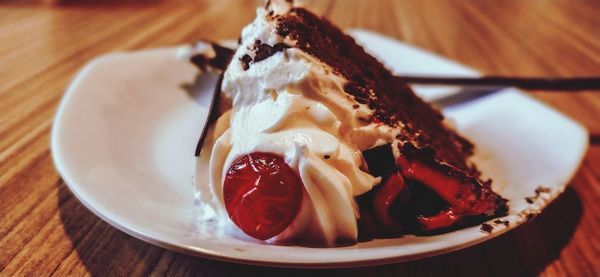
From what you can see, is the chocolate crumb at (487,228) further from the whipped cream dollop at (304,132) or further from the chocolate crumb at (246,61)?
the chocolate crumb at (246,61)

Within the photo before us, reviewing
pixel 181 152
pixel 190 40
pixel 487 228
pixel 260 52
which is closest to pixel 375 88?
pixel 260 52

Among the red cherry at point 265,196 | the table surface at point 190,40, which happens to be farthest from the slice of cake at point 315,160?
the table surface at point 190,40

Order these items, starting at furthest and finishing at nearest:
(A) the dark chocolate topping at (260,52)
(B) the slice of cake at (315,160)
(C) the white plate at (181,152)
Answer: (A) the dark chocolate topping at (260,52) → (B) the slice of cake at (315,160) → (C) the white plate at (181,152)

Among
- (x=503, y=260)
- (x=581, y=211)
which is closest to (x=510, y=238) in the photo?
(x=503, y=260)

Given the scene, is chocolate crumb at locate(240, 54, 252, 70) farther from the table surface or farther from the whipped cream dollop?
the table surface

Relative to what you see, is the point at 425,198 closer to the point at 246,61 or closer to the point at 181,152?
the point at 246,61

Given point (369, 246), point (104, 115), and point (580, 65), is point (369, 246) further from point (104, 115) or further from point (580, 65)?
point (580, 65)

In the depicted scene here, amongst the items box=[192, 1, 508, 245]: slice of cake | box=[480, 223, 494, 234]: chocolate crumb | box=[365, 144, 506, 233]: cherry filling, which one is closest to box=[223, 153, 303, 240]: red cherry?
box=[192, 1, 508, 245]: slice of cake
